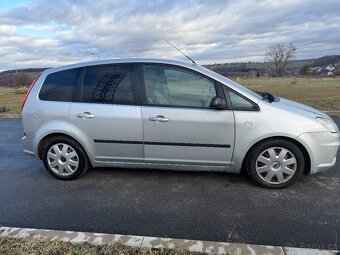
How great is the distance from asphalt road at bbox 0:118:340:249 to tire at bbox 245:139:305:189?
0.14 metres

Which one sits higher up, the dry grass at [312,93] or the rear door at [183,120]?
the rear door at [183,120]

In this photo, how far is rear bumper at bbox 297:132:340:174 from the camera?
3820 mm

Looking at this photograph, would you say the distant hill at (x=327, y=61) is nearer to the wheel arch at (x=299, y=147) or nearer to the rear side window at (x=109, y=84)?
the wheel arch at (x=299, y=147)

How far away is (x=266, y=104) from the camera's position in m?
3.91

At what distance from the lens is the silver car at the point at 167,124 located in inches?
152

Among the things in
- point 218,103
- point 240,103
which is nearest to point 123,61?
point 218,103

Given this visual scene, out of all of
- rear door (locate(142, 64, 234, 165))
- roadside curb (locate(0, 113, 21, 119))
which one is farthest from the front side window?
roadside curb (locate(0, 113, 21, 119))

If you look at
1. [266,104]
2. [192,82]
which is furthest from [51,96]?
[266,104]

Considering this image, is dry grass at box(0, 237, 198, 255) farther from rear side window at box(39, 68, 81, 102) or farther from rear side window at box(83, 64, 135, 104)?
rear side window at box(39, 68, 81, 102)

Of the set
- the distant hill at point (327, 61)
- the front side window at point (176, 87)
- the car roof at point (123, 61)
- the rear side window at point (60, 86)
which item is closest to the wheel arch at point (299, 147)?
the front side window at point (176, 87)

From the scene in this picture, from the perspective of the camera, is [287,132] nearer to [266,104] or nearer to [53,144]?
→ [266,104]

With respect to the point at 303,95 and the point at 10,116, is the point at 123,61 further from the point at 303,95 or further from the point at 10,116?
the point at 303,95

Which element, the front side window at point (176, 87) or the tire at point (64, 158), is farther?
the tire at point (64, 158)

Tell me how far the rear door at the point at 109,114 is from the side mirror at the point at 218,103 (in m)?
0.97
